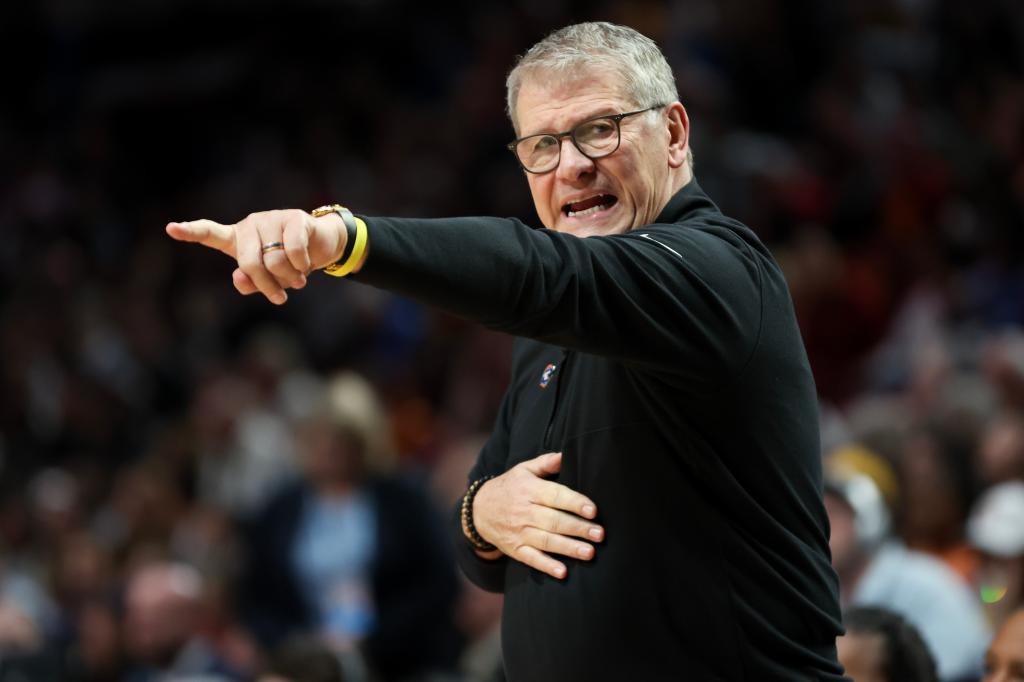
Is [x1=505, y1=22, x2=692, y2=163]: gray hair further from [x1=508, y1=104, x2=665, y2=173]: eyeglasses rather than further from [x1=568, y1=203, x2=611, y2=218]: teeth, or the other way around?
[x1=568, y1=203, x2=611, y2=218]: teeth

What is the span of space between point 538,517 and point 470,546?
35cm

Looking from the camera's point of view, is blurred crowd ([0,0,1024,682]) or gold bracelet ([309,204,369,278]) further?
blurred crowd ([0,0,1024,682])

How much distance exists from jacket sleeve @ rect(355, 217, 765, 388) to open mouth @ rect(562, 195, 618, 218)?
0.33 meters

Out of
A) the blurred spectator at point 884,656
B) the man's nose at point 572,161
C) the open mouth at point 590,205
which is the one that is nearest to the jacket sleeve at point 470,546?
the open mouth at point 590,205

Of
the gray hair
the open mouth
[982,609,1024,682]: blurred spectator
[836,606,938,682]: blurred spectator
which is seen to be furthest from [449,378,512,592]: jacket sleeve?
[982,609,1024,682]: blurred spectator

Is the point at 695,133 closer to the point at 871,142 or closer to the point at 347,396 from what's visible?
the point at 871,142

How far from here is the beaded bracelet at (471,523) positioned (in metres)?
2.98

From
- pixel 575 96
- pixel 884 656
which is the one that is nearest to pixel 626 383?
pixel 575 96

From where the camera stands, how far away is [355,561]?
5.93m

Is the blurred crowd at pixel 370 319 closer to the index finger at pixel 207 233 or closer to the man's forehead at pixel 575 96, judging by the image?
the man's forehead at pixel 575 96

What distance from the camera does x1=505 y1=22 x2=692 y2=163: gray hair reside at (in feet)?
9.07

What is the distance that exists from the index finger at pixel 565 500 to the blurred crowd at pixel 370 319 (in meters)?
1.16

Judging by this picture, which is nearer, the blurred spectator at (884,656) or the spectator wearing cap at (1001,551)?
the blurred spectator at (884,656)

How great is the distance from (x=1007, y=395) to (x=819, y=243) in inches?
85.5
